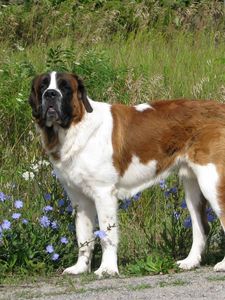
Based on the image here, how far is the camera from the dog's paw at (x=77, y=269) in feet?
25.4

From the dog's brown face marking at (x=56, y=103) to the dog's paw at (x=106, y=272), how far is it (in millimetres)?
1122

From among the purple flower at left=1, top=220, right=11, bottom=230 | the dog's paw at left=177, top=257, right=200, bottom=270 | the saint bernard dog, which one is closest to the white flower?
the saint bernard dog

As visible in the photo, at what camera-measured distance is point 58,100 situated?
24.8ft

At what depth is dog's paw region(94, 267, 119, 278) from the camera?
755 cm

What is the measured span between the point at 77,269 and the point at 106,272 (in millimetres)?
328

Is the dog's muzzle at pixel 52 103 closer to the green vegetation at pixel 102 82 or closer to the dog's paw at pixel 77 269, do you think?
the green vegetation at pixel 102 82

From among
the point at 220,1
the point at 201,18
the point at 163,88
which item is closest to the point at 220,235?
the point at 163,88

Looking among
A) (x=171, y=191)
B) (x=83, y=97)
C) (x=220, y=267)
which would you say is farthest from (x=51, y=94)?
(x=220, y=267)

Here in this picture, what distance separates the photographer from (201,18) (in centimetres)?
1485

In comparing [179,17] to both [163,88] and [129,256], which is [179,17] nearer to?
[163,88]

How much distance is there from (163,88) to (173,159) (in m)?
4.08

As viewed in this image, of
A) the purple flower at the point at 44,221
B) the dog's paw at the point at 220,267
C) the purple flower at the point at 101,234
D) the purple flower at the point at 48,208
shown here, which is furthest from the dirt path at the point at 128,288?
the purple flower at the point at 48,208

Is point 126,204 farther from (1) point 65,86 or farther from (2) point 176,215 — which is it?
(1) point 65,86

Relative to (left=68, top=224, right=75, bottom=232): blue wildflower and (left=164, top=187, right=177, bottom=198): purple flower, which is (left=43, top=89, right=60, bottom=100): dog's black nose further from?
(left=164, top=187, right=177, bottom=198): purple flower
